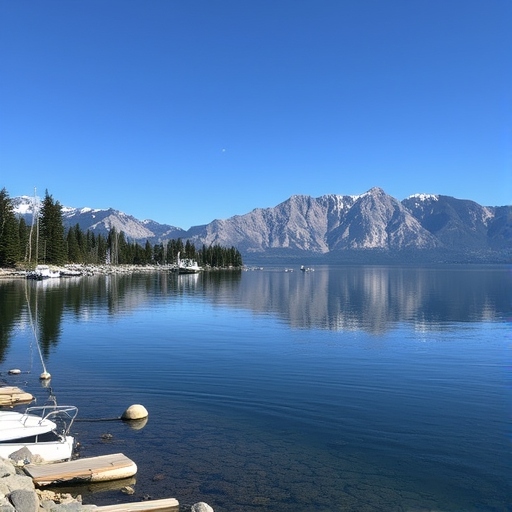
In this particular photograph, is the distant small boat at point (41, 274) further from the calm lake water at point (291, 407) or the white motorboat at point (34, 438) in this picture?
the white motorboat at point (34, 438)

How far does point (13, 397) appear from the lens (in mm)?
27812

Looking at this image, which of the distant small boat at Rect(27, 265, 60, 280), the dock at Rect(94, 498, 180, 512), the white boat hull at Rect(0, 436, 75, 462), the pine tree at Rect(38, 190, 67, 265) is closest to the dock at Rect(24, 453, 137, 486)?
the white boat hull at Rect(0, 436, 75, 462)

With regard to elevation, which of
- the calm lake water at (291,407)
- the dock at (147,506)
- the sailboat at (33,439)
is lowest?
the calm lake water at (291,407)

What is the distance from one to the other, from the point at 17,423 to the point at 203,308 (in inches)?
2584

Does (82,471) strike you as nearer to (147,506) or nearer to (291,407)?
(147,506)

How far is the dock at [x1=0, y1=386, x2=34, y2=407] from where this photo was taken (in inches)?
1074

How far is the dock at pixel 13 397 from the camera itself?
27.3 metres

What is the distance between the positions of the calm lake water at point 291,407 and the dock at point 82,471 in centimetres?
45

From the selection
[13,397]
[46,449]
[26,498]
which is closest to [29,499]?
[26,498]

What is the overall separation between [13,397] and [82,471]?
12229 mm

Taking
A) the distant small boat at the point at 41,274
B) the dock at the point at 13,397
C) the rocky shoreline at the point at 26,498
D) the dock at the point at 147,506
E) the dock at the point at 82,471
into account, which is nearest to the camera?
the rocky shoreline at the point at 26,498

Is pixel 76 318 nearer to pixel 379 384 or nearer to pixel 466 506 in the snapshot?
pixel 379 384

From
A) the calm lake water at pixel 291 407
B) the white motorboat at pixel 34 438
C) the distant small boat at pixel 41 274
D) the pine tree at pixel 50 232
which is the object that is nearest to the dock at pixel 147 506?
the calm lake water at pixel 291 407

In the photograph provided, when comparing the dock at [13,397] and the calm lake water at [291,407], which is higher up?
the dock at [13,397]
